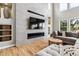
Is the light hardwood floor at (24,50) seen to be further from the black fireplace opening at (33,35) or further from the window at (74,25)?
the window at (74,25)

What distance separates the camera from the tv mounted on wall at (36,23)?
2506 mm

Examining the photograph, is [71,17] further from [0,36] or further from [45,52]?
[0,36]

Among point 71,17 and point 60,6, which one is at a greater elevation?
point 60,6

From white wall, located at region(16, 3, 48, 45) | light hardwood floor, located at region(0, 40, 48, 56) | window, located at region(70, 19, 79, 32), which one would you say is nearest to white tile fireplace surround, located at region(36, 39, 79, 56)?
light hardwood floor, located at region(0, 40, 48, 56)

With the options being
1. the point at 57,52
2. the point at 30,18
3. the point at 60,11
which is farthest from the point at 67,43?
the point at 30,18

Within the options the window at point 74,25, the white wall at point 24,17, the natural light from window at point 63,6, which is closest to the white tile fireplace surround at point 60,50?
the window at point 74,25

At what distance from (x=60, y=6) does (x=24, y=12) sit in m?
0.79

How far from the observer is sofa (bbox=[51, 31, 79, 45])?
2.37m

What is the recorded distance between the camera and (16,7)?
2.56m

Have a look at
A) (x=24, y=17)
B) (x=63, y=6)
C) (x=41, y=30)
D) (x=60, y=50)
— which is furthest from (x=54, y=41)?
(x=24, y=17)

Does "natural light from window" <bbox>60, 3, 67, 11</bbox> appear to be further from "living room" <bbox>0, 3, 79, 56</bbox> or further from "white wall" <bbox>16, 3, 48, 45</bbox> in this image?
"white wall" <bbox>16, 3, 48, 45</bbox>

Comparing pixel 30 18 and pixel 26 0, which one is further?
pixel 30 18

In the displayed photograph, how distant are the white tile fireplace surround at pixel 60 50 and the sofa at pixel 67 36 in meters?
0.08

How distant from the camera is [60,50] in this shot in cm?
236
